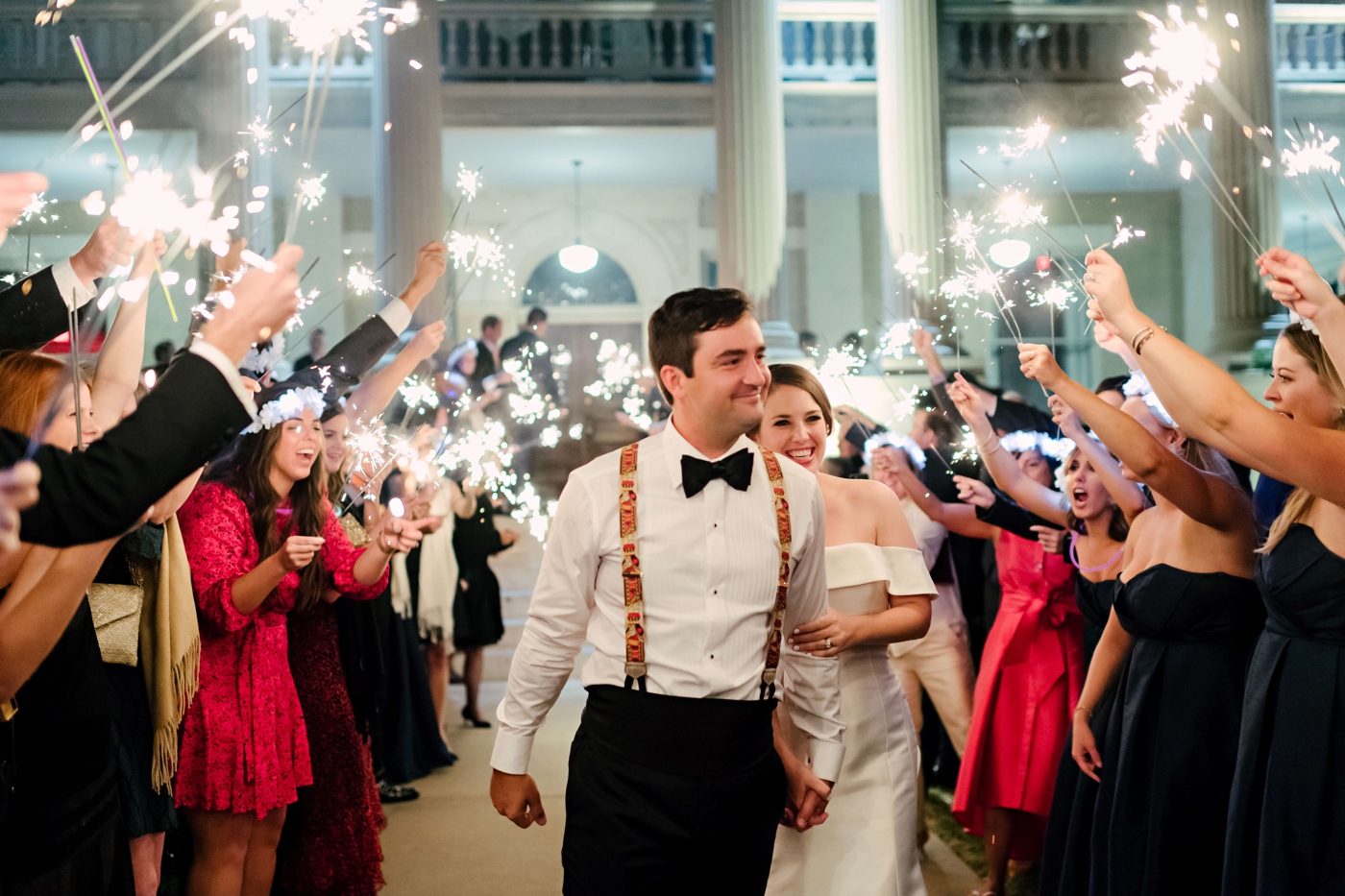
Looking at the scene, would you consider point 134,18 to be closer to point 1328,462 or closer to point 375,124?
point 375,124

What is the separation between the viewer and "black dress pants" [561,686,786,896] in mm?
1919

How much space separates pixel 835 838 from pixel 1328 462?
1.33m

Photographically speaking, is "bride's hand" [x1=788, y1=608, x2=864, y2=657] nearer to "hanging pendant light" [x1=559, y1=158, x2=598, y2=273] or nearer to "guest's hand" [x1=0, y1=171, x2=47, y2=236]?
"guest's hand" [x1=0, y1=171, x2=47, y2=236]

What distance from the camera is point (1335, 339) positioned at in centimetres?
200

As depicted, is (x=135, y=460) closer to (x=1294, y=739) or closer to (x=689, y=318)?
(x=689, y=318)

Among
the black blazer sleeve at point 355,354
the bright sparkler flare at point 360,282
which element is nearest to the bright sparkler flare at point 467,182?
the bright sparkler flare at point 360,282

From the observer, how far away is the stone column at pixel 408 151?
A: 29.9ft

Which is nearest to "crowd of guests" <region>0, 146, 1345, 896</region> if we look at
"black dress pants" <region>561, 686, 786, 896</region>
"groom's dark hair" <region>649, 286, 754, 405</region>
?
"black dress pants" <region>561, 686, 786, 896</region>

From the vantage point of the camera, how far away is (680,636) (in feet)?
6.56

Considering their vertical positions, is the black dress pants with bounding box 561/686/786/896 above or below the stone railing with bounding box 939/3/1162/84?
below

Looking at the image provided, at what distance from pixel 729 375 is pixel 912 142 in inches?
315

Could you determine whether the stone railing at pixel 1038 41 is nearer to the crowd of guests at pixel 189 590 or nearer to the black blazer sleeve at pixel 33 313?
the crowd of guests at pixel 189 590

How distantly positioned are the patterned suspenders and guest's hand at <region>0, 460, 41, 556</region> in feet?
3.62

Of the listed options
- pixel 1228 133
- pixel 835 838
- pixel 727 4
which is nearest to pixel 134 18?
pixel 727 4
